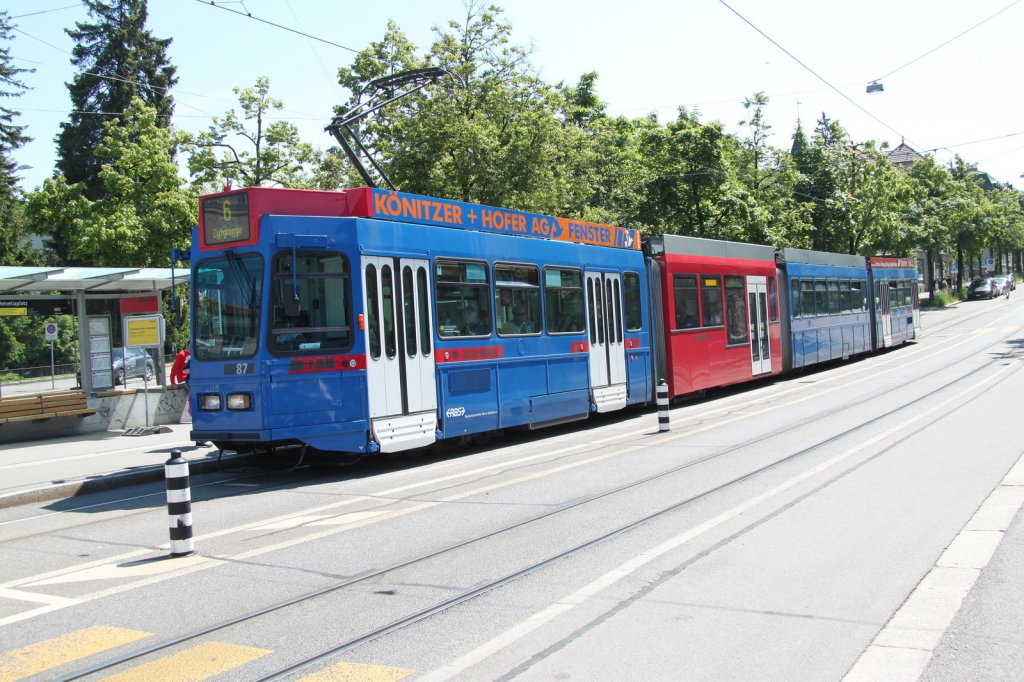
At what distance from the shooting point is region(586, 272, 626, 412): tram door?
15.6 metres

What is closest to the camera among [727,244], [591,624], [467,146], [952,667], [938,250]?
[952,667]

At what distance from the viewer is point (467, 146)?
86.0 feet

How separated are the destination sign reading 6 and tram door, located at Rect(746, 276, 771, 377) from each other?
14010mm

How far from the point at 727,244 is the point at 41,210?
23007 mm

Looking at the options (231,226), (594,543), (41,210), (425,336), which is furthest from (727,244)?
(41,210)

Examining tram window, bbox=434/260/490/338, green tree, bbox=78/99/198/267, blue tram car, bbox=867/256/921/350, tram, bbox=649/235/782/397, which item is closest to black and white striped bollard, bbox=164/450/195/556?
tram window, bbox=434/260/490/338

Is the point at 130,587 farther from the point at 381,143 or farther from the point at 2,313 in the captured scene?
the point at 381,143

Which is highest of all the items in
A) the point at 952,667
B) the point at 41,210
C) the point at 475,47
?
the point at 475,47

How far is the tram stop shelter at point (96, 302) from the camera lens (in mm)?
16031

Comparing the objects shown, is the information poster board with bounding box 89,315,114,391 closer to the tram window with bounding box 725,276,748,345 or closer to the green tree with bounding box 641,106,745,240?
the tram window with bounding box 725,276,748,345

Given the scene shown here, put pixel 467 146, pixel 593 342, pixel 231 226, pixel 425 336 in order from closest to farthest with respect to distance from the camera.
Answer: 1. pixel 231 226
2. pixel 425 336
3. pixel 593 342
4. pixel 467 146

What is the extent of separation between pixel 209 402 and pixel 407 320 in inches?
103

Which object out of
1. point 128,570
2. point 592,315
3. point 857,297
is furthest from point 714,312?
point 128,570

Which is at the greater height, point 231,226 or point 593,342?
point 231,226
